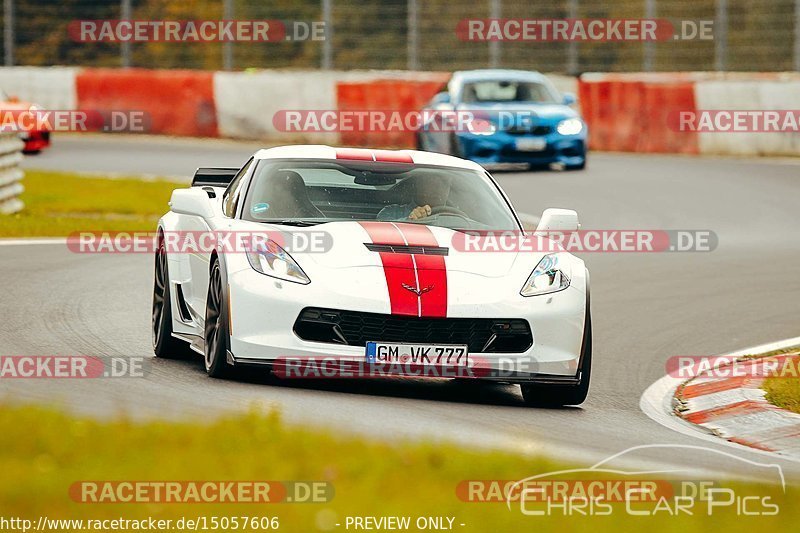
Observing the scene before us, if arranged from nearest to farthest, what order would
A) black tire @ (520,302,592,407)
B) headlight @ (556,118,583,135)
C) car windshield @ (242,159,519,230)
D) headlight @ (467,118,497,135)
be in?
black tire @ (520,302,592,407) → car windshield @ (242,159,519,230) → headlight @ (467,118,497,135) → headlight @ (556,118,583,135)

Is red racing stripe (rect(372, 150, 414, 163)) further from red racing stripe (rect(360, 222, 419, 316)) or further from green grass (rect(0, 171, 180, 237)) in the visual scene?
green grass (rect(0, 171, 180, 237))

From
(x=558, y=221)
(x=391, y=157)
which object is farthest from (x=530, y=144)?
(x=558, y=221)

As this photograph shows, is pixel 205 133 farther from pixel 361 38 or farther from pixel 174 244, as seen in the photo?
pixel 174 244

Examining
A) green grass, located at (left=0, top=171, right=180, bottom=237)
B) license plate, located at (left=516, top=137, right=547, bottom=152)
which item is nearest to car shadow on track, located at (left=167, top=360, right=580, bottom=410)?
green grass, located at (left=0, top=171, right=180, bottom=237)

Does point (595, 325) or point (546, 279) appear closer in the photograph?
point (546, 279)

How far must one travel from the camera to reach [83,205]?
20.2 m

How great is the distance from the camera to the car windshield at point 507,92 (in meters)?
25.3

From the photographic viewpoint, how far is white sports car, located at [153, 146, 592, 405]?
8406mm

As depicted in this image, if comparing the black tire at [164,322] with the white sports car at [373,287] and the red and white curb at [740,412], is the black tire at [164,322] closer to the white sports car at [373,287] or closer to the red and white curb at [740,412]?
the white sports car at [373,287]

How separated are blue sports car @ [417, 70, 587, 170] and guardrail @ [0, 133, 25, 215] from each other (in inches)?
272

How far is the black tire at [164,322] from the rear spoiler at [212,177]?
41.8 inches

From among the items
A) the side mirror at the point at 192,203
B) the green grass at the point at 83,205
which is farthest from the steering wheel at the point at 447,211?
the green grass at the point at 83,205

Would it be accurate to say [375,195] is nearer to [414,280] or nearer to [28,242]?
[414,280]

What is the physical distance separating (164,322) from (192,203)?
74cm
